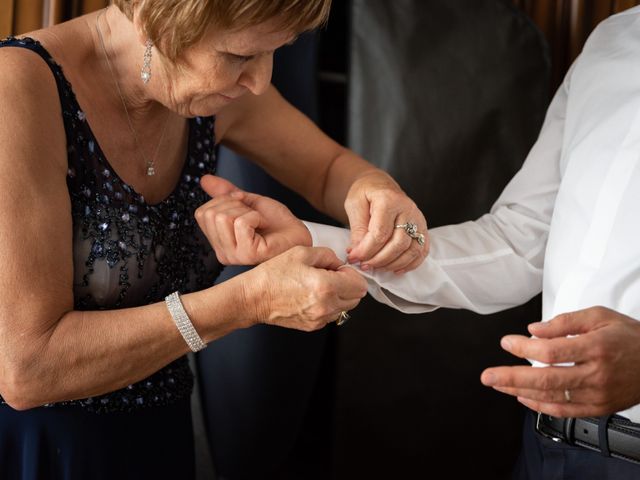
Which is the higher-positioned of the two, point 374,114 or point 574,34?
point 574,34

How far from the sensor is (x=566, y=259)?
57.4 inches

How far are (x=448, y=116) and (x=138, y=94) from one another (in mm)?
960

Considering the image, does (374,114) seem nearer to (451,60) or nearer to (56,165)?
(451,60)

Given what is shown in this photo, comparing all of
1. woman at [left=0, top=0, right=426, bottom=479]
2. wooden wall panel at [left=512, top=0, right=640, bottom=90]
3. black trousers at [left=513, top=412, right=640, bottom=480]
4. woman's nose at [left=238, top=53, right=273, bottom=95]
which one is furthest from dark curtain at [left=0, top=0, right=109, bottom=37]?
black trousers at [left=513, top=412, right=640, bottom=480]

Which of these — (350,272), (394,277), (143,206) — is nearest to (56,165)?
(143,206)

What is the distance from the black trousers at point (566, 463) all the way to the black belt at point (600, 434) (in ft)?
0.12

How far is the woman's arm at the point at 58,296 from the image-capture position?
1.25m

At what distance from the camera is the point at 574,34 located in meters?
2.37

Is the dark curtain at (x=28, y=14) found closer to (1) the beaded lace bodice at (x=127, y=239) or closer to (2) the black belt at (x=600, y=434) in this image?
(1) the beaded lace bodice at (x=127, y=239)

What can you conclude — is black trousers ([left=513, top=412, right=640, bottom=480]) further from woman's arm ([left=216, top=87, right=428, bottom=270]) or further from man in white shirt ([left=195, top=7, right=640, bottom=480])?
woman's arm ([left=216, top=87, right=428, bottom=270])

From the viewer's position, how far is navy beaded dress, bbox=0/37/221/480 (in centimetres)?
140

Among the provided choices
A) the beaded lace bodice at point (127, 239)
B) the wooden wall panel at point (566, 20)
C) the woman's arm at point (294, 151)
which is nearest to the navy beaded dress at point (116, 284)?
the beaded lace bodice at point (127, 239)

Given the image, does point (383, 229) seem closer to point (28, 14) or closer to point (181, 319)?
point (181, 319)

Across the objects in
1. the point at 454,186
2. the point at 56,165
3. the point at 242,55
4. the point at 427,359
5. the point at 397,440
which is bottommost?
the point at 397,440
